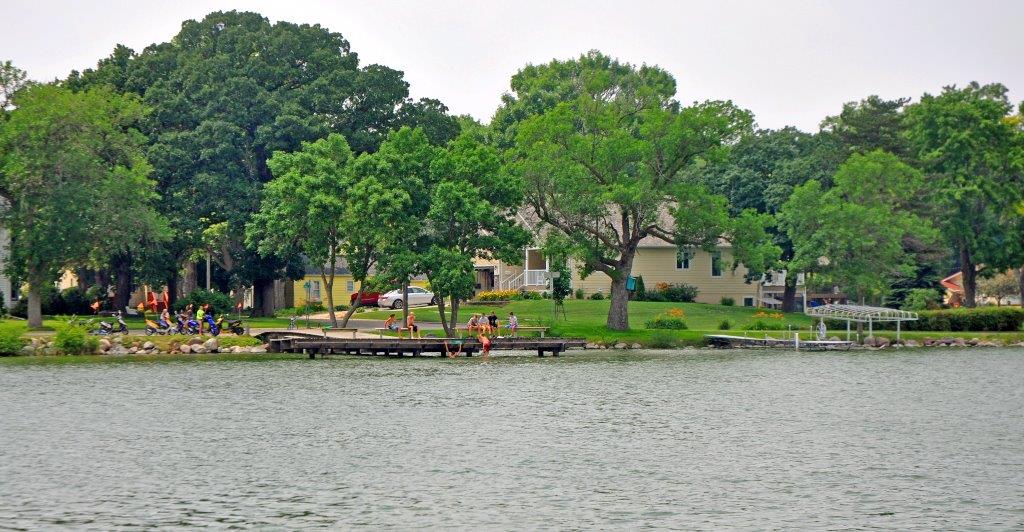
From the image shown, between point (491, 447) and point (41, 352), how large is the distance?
35122 mm

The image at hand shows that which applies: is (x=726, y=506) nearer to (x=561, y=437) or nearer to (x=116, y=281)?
(x=561, y=437)

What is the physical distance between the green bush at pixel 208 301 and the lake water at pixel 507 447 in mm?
18329

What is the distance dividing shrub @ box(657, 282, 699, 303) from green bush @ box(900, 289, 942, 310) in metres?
15.5

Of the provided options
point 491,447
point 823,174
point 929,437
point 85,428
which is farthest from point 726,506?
point 823,174

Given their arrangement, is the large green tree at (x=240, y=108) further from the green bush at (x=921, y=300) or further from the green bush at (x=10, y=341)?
the green bush at (x=921, y=300)

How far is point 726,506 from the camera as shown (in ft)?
88.3

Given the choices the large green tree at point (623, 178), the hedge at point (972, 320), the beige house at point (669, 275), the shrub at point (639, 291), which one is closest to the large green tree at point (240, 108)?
the large green tree at point (623, 178)

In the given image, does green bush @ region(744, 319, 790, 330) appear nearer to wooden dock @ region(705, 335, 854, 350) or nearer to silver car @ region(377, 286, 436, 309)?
wooden dock @ region(705, 335, 854, 350)

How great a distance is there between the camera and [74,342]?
60625 mm

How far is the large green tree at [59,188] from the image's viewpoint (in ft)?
217

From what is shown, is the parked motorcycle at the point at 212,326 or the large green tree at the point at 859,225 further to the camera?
the large green tree at the point at 859,225

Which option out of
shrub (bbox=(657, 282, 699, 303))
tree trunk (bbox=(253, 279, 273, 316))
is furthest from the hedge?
tree trunk (bbox=(253, 279, 273, 316))

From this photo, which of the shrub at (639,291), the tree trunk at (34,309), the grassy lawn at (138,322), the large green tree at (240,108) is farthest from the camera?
the shrub at (639,291)

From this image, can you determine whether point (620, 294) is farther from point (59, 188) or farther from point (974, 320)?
point (59, 188)
